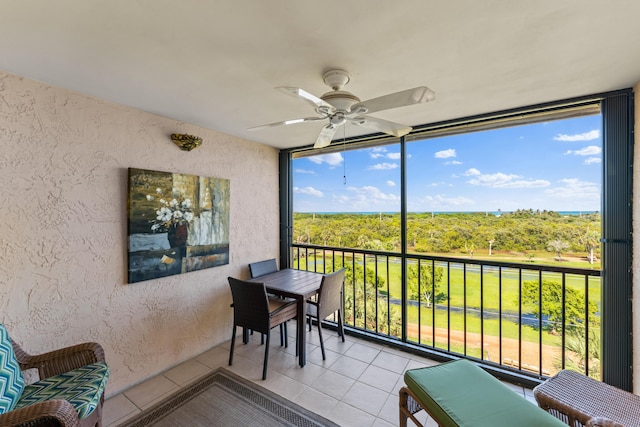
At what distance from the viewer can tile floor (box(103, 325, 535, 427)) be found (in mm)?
1826

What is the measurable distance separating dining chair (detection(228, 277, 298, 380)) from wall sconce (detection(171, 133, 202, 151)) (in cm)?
137

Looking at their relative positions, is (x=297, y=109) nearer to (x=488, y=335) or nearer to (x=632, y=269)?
(x=632, y=269)

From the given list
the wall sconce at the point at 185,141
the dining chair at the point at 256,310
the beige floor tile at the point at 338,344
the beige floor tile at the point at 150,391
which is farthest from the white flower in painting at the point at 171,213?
the beige floor tile at the point at 338,344

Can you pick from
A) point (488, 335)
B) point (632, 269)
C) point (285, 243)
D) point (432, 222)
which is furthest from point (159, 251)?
point (488, 335)

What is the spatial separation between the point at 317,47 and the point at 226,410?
2.52 metres

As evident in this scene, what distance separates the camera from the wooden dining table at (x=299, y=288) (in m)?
2.37

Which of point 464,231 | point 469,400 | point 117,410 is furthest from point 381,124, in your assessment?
point 117,410

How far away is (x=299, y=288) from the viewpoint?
2.49m

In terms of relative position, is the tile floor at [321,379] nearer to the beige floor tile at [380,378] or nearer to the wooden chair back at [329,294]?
the beige floor tile at [380,378]

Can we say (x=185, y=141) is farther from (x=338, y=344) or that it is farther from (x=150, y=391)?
(x=338, y=344)

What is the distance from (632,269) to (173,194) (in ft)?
12.3

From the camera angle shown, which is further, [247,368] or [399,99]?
[247,368]

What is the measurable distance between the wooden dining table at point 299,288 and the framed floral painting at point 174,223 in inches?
26.3

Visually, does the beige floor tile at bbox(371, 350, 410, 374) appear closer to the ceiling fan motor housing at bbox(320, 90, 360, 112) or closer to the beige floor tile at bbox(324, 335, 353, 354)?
the beige floor tile at bbox(324, 335, 353, 354)
